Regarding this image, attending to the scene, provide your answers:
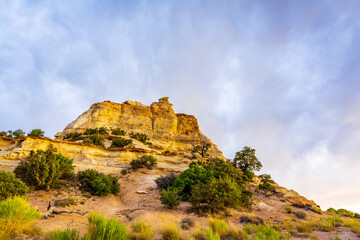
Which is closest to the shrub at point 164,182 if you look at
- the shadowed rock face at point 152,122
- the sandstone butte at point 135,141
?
the sandstone butte at point 135,141

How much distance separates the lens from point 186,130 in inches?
3142

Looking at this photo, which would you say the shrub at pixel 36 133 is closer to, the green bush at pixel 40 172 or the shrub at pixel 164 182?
the green bush at pixel 40 172

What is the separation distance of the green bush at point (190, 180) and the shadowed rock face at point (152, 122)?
4608 centimetres

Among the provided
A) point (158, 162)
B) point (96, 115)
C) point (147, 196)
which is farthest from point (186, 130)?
point (147, 196)

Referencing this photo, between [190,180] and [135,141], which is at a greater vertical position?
[135,141]

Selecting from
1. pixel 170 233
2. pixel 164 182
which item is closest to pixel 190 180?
pixel 164 182

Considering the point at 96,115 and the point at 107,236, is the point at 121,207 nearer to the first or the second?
the point at 107,236

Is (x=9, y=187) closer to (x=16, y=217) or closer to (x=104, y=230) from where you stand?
(x=16, y=217)

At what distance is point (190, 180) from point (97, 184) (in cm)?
834

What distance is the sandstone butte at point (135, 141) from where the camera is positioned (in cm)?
2348

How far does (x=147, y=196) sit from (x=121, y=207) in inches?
119

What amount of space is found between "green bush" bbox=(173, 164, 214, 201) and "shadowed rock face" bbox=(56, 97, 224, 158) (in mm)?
46083

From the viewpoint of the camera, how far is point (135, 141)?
44594 mm

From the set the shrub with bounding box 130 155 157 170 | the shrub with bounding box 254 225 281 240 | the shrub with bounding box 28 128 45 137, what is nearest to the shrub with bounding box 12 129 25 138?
the shrub with bounding box 28 128 45 137
